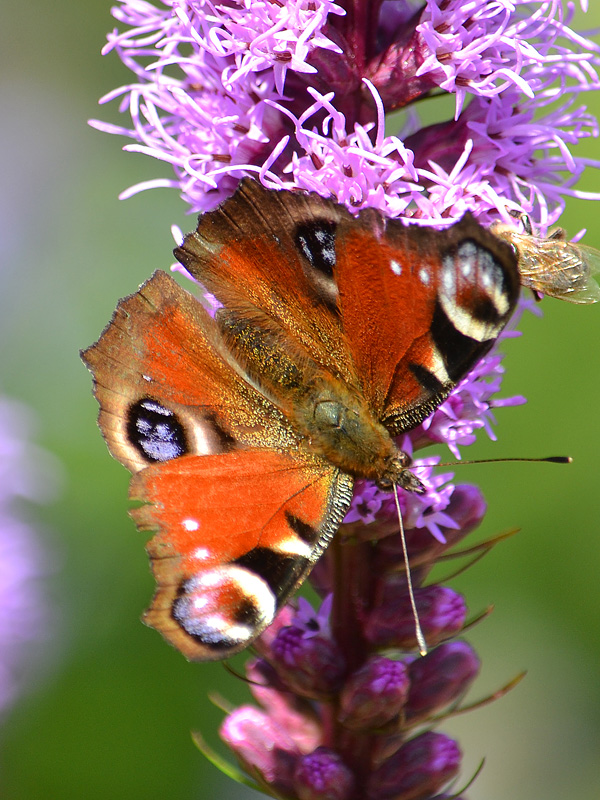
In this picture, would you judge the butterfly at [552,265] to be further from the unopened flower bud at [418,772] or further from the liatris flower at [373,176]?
the unopened flower bud at [418,772]

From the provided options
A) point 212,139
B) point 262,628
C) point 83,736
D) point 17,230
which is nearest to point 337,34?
point 212,139

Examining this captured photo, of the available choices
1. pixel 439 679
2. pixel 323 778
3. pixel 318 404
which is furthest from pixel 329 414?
pixel 323 778

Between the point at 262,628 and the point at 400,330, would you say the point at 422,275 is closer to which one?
the point at 400,330

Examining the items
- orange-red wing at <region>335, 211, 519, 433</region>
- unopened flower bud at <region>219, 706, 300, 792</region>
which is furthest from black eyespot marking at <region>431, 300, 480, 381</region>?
unopened flower bud at <region>219, 706, 300, 792</region>

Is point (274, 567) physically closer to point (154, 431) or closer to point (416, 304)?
point (154, 431)

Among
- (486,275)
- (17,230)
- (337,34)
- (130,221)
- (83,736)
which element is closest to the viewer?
(486,275)
